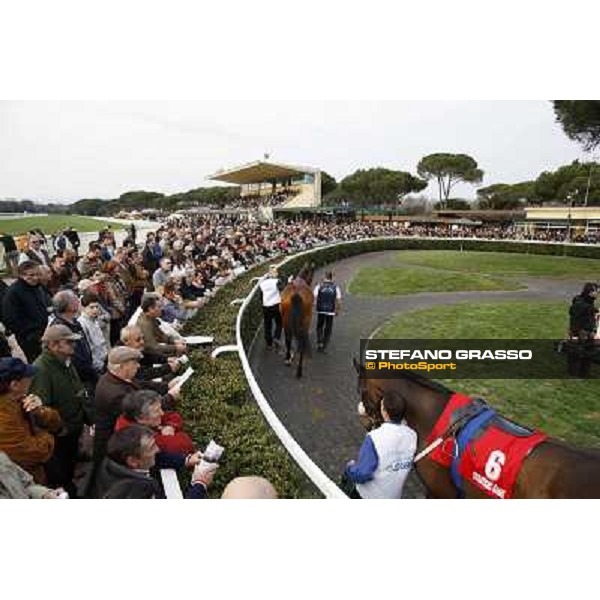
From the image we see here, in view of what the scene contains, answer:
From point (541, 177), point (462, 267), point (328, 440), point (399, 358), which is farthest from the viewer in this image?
point (541, 177)

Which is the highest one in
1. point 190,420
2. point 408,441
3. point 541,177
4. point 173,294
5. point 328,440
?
point 541,177

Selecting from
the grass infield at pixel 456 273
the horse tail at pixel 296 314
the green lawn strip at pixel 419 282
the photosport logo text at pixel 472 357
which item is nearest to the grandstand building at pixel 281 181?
the grass infield at pixel 456 273

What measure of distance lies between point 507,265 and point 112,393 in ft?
72.6

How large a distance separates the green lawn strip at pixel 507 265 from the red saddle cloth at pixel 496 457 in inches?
670

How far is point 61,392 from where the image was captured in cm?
305

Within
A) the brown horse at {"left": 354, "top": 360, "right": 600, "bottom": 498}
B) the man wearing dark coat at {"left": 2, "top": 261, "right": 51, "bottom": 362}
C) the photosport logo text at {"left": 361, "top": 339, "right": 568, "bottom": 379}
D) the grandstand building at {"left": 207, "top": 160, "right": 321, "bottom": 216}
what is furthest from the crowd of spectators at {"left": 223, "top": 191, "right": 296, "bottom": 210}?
the brown horse at {"left": 354, "top": 360, "right": 600, "bottom": 498}

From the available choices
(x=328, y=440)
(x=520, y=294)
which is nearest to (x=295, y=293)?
(x=328, y=440)

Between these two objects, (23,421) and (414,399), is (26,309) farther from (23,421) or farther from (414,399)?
(414,399)

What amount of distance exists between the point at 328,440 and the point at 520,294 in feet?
37.6

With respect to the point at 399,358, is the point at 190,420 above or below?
above

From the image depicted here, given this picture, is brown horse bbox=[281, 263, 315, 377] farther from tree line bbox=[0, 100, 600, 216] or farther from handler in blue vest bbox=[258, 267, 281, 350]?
tree line bbox=[0, 100, 600, 216]

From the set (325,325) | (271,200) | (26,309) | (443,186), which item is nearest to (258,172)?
(271,200)

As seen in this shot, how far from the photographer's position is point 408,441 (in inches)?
112

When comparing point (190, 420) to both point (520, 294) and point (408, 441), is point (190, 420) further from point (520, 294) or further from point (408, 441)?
point (520, 294)
